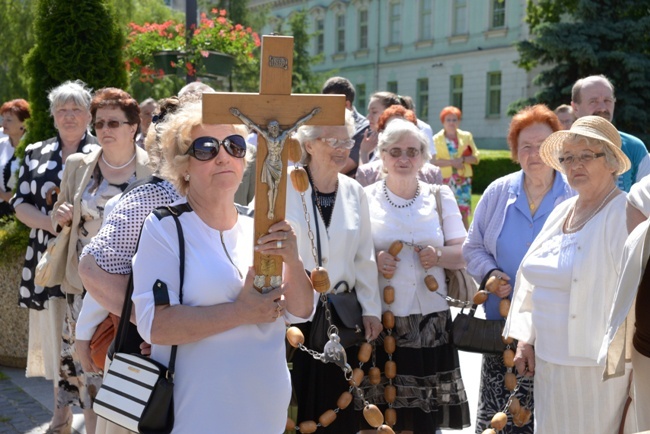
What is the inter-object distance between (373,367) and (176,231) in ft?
8.25

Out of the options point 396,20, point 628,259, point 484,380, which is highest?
point 396,20

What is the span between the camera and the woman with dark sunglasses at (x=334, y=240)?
16.5 feet

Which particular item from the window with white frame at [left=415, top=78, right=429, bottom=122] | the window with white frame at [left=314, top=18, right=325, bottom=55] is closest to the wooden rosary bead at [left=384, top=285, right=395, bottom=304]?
the window with white frame at [left=415, top=78, right=429, bottom=122]

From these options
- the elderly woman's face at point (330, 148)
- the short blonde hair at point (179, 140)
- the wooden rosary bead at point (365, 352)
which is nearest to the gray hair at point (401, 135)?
the elderly woman's face at point (330, 148)

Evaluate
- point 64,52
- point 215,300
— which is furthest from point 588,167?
point 64,52

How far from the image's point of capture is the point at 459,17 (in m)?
44.3

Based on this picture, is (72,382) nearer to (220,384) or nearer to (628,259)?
(220,384)

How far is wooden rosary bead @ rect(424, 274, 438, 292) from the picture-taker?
5.23 meters

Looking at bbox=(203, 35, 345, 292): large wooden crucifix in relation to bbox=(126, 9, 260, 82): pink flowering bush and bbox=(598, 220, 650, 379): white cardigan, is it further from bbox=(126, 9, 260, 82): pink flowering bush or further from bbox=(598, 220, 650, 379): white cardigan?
bbox=(126, 9, 260, 82): pink flowering bush

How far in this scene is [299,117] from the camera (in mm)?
3076

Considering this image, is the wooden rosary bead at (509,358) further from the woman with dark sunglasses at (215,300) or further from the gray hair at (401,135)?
the woman with dark sunglasses at (215,300)

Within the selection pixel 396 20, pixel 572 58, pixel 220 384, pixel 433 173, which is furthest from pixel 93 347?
pixel 396 20

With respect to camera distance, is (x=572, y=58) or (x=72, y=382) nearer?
(x=72, y=382)

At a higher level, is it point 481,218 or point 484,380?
point 481,218
